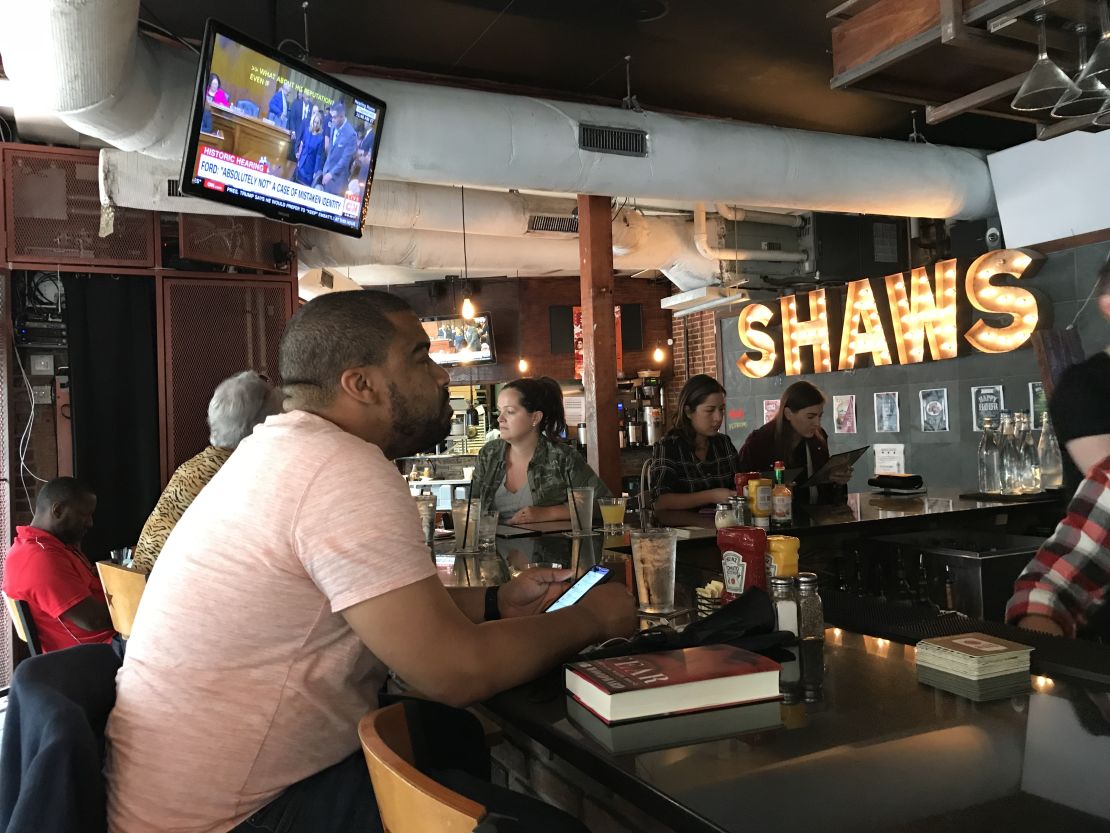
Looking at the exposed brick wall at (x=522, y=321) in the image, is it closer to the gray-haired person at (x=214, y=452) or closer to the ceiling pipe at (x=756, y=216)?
the ceiling pipe at (x=756, y=216)

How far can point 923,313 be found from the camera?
20.3 feet

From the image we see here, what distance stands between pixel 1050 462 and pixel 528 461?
233cm

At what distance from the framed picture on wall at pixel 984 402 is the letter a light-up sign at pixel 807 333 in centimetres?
124

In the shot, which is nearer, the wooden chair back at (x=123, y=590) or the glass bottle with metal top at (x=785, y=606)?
the glass bottle with metal top at (x=785, y=606)

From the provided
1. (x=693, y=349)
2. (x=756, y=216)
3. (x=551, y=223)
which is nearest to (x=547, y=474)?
(x=551, y=223)

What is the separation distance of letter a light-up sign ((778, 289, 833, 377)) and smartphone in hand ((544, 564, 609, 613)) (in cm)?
586

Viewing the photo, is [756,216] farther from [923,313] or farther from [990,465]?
[990,465]

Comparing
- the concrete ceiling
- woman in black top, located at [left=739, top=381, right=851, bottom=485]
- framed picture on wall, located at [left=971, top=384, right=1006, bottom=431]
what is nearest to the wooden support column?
the concrete ceiling

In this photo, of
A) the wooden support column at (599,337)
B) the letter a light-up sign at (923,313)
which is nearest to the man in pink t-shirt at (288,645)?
the wooden support column at (599,337)

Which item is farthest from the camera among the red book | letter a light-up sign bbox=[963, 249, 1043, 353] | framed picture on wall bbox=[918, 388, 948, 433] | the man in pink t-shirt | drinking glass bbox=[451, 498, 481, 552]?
framed picture on wall bbox=[918, 388, 948, 433]

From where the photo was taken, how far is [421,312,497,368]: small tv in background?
10.2m

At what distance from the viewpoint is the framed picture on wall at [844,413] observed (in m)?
6.98

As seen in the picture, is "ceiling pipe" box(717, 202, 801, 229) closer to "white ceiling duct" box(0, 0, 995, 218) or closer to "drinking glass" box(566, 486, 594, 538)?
"white ceiling duct" box(0, 0, 995, 218)

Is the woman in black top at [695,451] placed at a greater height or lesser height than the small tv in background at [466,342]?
lesser
